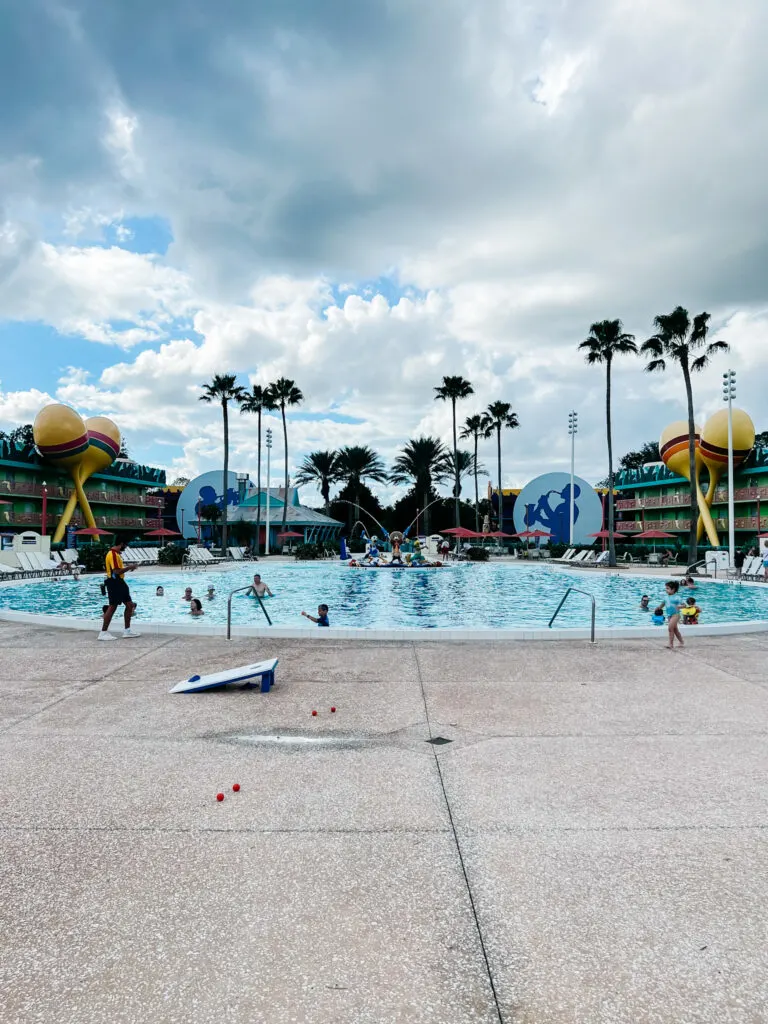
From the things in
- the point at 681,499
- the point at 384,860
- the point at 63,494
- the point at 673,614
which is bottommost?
the point at 384,860

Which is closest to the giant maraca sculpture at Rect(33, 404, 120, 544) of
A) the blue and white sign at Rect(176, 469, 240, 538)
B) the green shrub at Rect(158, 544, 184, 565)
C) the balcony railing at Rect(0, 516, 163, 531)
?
the balcony railing at Rect(0, 516, 163, 531)

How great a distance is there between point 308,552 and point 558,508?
95.0ft

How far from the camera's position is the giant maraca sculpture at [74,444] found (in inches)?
1973

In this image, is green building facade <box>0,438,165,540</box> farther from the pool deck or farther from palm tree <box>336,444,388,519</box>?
the pool deck

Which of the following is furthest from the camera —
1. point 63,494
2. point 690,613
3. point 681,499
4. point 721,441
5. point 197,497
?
point 197,497

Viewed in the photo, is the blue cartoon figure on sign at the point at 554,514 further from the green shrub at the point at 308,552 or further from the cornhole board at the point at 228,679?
the cornhole board at the point at 228,679

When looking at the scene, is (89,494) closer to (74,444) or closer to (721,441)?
(74,444)

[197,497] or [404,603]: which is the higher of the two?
[197,497]

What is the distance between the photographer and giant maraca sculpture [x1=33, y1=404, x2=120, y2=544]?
5012 centimetres

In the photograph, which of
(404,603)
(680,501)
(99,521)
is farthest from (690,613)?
(99,521)

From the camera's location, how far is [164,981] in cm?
276

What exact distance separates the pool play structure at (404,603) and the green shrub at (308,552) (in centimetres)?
999

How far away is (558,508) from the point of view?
6600 cm

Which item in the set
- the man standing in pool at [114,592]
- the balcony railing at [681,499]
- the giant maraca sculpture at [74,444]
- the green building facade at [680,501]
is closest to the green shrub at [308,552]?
the giant maraca sculpture at [74,444]
